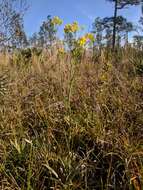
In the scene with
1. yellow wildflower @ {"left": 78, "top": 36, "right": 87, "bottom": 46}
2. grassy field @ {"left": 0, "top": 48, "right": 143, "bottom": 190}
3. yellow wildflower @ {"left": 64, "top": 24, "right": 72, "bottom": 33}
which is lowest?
grassy field @ {"left": 0, "top": 48, "right": 143, "bottom": 190}

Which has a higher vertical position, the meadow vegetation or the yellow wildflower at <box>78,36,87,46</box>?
the yellow wildflower at <box>78,36,87,46</box>

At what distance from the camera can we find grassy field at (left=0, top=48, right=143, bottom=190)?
278 centimetres

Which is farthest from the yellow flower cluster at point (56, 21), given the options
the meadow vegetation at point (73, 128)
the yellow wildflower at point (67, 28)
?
the yellow wildflower at point (67, 28)

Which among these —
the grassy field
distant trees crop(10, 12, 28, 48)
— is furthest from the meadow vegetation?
distant trees crop(10, 12, 28, 48)

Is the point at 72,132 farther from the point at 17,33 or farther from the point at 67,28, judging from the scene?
the point at 17,33

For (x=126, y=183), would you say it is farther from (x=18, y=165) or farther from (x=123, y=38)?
(x=123, y=38)

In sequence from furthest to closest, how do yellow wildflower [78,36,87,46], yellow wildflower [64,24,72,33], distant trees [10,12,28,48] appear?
distant trees [10,12,28,48] → yellow wildflower [64,24,72,33] → yellow wildflower [78,36,87,46]

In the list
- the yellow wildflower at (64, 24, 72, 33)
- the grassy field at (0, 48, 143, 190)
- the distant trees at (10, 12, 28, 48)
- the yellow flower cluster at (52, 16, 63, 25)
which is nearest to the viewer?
the grassy field at (0, 48, 143, 190)

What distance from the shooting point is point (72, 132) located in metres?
3.31

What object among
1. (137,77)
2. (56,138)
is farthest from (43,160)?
(137,77)

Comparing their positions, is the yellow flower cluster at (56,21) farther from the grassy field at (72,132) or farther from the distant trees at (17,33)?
the distant trees at (17,33)

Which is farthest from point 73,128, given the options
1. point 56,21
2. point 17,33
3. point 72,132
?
point 17,33

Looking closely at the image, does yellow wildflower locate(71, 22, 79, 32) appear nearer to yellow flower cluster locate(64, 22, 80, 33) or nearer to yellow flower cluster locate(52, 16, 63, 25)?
yellow flower cluster locate(64, 22, 80, 33)

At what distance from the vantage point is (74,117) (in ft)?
11.8
